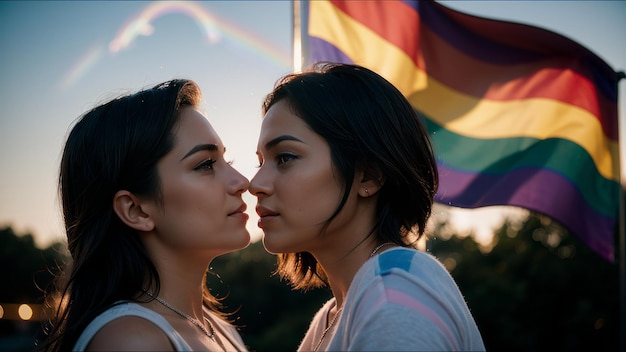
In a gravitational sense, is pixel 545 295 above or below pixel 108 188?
below

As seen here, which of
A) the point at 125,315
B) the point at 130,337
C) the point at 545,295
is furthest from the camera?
the point at 545,295

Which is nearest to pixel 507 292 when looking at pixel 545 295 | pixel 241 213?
pixel 545 295

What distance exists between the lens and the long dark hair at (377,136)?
3.43m

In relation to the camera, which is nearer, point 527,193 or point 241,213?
point 241,213

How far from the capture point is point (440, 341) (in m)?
2.50

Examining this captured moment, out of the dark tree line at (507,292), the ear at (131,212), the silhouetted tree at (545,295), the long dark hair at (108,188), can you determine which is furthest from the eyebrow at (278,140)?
the silhouetted tree at (545,295)

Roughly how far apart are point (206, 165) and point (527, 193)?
146 inches

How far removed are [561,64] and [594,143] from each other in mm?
868

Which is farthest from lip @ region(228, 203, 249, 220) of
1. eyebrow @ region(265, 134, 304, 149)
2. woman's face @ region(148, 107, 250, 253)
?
eyebrow @ region(265, 134, 304, 149)

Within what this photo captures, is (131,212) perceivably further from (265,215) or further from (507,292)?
(507,292)

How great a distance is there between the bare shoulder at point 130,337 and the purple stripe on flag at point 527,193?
140 inches

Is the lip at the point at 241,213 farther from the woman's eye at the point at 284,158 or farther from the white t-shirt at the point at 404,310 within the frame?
the white t-shirt at the point at 404,310

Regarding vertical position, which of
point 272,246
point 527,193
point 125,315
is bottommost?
point 527,193

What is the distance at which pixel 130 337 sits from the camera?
2.83 metres
